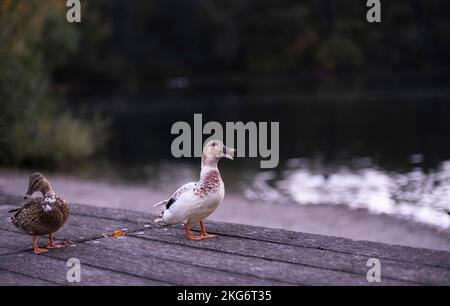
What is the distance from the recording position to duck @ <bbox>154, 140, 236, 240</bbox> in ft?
15.9

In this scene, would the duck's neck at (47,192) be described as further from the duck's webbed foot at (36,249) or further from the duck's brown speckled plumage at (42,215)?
the duck's webbed foot at (36,249)

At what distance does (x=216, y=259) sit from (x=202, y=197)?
567mm

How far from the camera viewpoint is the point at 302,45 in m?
56.6

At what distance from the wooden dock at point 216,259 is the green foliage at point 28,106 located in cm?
1104

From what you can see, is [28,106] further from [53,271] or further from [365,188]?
[53,271]

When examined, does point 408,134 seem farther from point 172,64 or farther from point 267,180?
point 172,64

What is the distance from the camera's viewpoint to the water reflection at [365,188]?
13.2 metres

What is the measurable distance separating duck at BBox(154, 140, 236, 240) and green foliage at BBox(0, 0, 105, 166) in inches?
435

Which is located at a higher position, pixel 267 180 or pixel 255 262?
pixel 267 180

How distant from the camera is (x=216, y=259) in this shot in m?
4.41

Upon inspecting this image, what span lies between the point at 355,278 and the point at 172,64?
67.7 meters

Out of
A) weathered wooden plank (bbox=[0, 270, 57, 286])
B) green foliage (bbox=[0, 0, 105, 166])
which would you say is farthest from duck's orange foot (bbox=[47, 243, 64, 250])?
green foliage (bbox=[0, 0, 105, 166])
